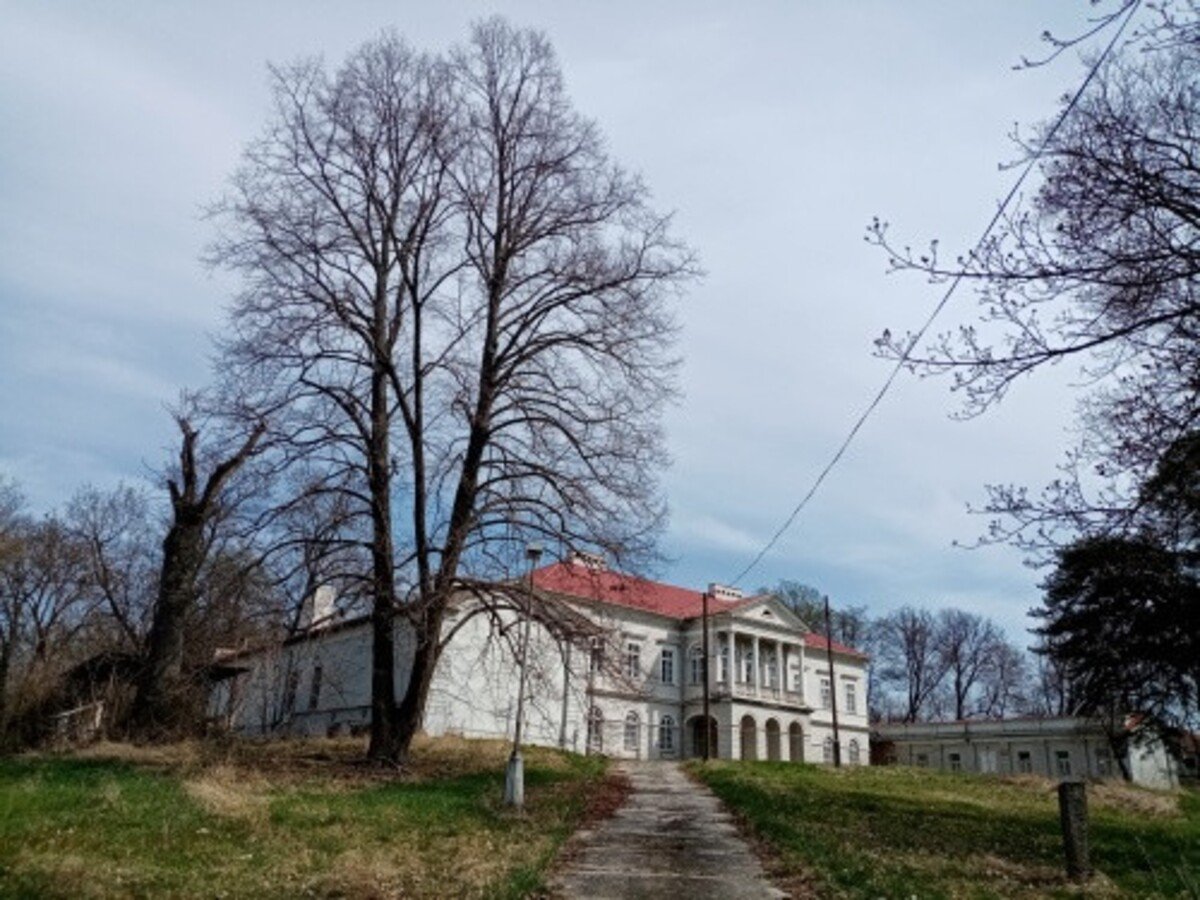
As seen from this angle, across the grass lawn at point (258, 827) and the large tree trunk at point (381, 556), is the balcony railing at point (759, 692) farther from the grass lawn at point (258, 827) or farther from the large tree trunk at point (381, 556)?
the large tree trunk at point (381, 556)

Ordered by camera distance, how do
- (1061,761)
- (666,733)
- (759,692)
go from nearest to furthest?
(666,733) → (759,692) → (1061,761)

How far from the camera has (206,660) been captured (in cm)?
2373

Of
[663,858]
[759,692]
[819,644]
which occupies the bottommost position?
[663,858]

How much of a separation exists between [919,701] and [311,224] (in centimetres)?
7794

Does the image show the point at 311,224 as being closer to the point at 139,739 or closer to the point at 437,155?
the point at 437,155

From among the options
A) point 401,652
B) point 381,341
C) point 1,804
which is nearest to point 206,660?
point 381,341

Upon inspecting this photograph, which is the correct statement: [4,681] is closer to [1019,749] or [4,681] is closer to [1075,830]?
[1075,830]

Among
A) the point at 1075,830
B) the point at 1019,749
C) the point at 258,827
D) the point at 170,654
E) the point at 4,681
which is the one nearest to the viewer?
the point at 1075,830

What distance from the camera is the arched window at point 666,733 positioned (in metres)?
57.4

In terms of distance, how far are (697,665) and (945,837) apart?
43183 mm

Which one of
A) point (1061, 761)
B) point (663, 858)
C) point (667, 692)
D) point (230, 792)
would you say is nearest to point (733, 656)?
point (667, 692)

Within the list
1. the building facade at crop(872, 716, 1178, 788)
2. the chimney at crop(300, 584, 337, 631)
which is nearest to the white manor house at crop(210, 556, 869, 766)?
the building facade at crop(872, 716, 1178, 788)

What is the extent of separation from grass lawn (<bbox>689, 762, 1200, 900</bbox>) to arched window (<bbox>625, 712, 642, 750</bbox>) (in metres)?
21.8

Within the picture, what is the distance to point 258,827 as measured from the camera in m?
13.6
